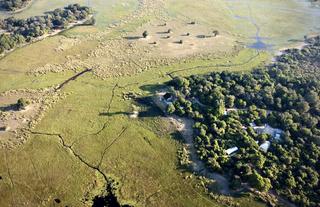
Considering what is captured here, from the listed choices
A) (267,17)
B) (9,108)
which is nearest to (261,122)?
(9,108)

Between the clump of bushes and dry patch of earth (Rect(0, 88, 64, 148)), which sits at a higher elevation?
the clump of bushes

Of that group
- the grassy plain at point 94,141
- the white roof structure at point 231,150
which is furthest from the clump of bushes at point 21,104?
the white roof structure at point 231,150

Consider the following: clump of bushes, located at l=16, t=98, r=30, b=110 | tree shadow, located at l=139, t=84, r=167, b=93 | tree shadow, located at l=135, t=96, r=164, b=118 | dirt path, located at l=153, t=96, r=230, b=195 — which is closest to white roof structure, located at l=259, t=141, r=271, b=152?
dirt path, located at l=153, t=96, r=230, b=195

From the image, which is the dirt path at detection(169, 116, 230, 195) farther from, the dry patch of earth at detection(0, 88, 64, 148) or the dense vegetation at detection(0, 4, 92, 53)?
the dense vegetation at detection(0, 4, 92, 53)

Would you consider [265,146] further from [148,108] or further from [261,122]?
[148,108]

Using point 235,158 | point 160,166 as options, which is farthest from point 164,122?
point 235,158

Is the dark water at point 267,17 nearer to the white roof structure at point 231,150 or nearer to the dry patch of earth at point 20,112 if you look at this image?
the white roof structure at point 231,150
